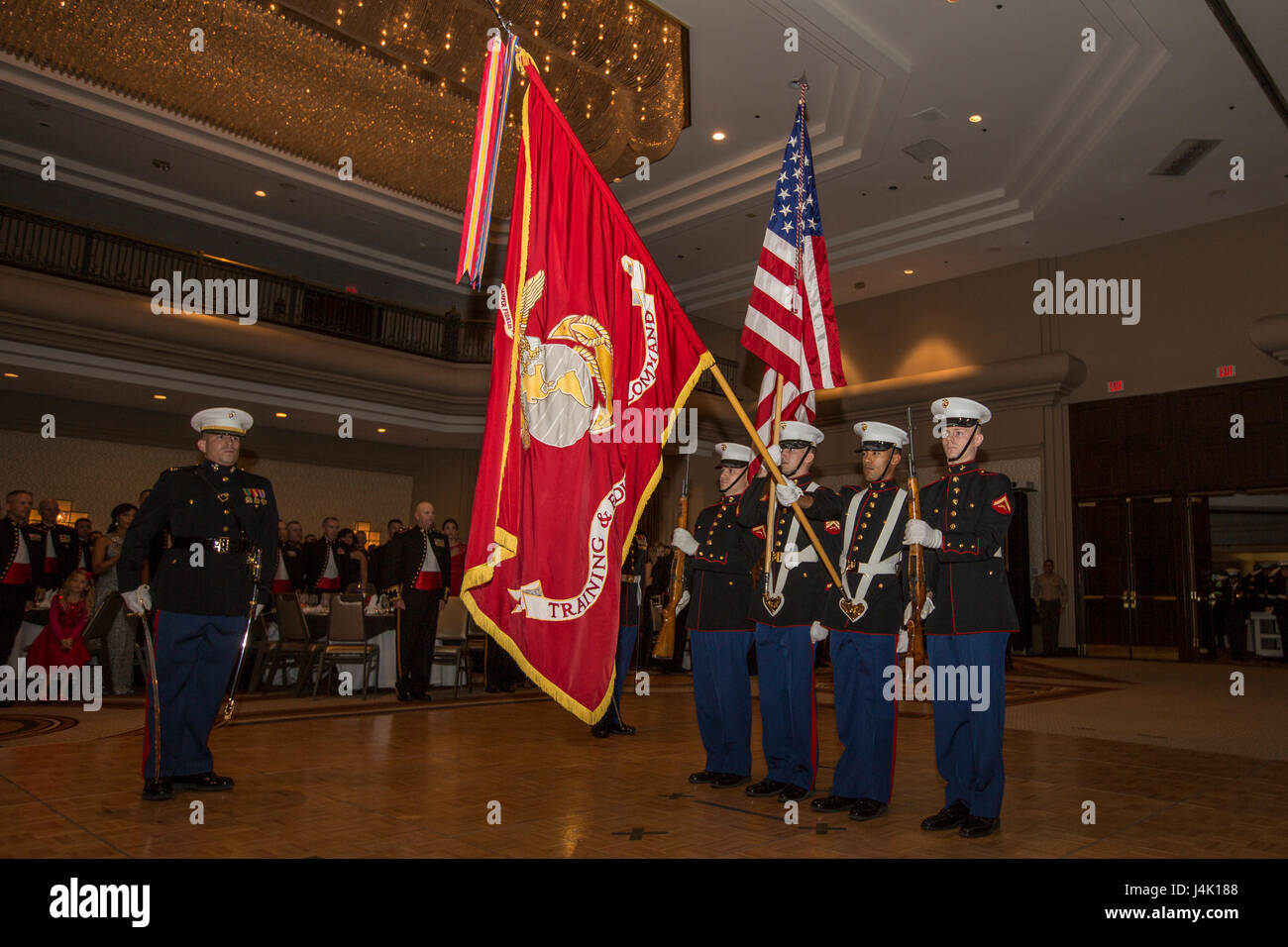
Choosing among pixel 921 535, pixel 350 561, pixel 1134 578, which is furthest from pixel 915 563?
pixel 1134 578

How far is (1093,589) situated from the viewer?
1450 cm

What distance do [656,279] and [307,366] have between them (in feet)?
35.1

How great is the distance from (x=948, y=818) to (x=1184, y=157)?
1160 cm

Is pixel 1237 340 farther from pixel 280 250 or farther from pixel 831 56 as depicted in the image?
pixel 280 250

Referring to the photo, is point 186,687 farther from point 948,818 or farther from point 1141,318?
point 1141,318

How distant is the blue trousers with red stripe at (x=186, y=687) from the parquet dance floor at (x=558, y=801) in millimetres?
200

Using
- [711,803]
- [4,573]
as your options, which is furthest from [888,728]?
[4,573]

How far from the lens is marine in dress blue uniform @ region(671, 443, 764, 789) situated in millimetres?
4328

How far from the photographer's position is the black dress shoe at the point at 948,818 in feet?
11.5

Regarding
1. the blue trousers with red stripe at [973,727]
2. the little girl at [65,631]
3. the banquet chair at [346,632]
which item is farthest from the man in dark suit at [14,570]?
the blue trousers with red stripe at [973,727]

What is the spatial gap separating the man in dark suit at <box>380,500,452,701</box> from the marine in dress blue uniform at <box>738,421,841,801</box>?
4191 millimetres

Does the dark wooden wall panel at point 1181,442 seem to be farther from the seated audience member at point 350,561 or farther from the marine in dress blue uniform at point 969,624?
the marine in dress blue uniform at point 969,624

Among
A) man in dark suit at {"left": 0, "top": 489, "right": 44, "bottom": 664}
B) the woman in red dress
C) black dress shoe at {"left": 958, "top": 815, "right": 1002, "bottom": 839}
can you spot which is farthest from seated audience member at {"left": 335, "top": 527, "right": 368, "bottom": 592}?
black dress shoe at {"left": 958, "top": 815, "right": 1002, "bottom": 839}

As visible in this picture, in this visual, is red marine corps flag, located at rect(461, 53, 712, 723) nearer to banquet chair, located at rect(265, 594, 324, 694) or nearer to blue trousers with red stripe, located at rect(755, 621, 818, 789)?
blue trousers with red stripe, located at rect(755, 621, 818, 789)
